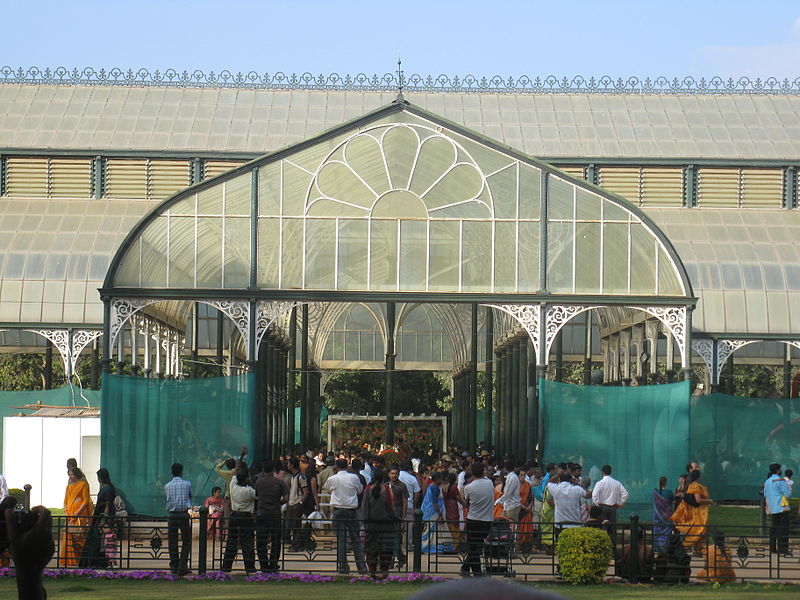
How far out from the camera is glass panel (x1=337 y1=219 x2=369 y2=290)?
27375 millimetres

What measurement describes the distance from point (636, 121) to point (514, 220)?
62.5 feet

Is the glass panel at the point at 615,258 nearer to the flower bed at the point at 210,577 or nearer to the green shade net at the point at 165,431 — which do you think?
the green shade net at the point at 165,431

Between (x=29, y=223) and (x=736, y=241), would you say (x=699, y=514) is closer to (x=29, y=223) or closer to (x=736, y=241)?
(x=736, y=241)

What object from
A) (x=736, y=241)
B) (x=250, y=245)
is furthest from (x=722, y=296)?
(x=250, y=245)

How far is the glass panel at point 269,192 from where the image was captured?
27.7 metres

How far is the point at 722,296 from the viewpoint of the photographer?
1453 inches

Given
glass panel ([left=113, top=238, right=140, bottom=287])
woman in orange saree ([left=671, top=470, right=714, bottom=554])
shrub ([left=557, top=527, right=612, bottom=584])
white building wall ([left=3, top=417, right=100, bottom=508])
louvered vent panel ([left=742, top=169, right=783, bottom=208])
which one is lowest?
shrub ([left=557, top=527, right=612, bottom=584])

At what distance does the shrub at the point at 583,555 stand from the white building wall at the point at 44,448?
12339 mm

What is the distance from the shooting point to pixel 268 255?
2734 cm

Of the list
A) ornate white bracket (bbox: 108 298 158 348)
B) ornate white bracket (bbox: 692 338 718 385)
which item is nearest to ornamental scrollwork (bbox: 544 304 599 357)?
ornate white bracket (bbox: 108 298 158 348)

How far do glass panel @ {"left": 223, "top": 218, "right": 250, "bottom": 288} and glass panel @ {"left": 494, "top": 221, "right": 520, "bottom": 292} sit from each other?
194 inches

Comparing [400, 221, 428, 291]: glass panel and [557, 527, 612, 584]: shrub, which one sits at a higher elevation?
[400, 221, 428, 291]: glass panel

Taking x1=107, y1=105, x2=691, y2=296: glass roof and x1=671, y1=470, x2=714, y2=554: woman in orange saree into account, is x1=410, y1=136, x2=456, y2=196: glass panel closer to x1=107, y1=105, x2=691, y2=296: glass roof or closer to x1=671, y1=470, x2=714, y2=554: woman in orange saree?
x1=107, y1=105, x2=691, y2=296: glass roof

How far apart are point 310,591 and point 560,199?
43.0 ft
